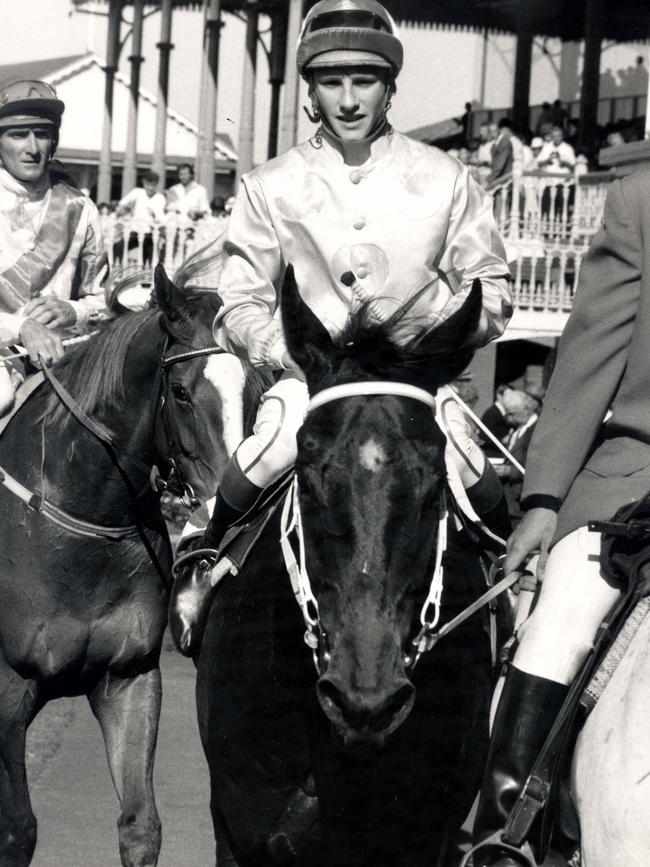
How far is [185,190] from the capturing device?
21141mm

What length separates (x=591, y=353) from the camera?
361 centimetres

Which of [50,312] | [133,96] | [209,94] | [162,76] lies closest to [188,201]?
[209,94]

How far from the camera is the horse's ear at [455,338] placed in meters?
3.53

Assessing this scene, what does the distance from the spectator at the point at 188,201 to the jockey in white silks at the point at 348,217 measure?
15.3 metres

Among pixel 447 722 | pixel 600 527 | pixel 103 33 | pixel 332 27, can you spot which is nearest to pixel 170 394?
pixel 332 27

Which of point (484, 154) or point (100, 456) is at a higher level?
point (484, 154)

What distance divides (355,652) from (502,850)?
1.98 feet

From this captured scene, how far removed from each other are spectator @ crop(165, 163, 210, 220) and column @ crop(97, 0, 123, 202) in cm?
949

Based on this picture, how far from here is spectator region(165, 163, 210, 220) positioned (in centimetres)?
1991

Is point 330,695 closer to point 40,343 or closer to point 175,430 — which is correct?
point 175,430

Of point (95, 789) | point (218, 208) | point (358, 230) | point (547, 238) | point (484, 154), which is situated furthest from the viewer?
point (218, 208)

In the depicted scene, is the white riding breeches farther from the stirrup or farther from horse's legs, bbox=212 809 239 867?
horse's legs, bbox=212 809 239 867

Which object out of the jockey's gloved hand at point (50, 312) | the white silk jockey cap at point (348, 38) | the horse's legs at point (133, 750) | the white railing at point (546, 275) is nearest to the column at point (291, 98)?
the white railing at point (546, 275)

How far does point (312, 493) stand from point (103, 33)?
44717mm
